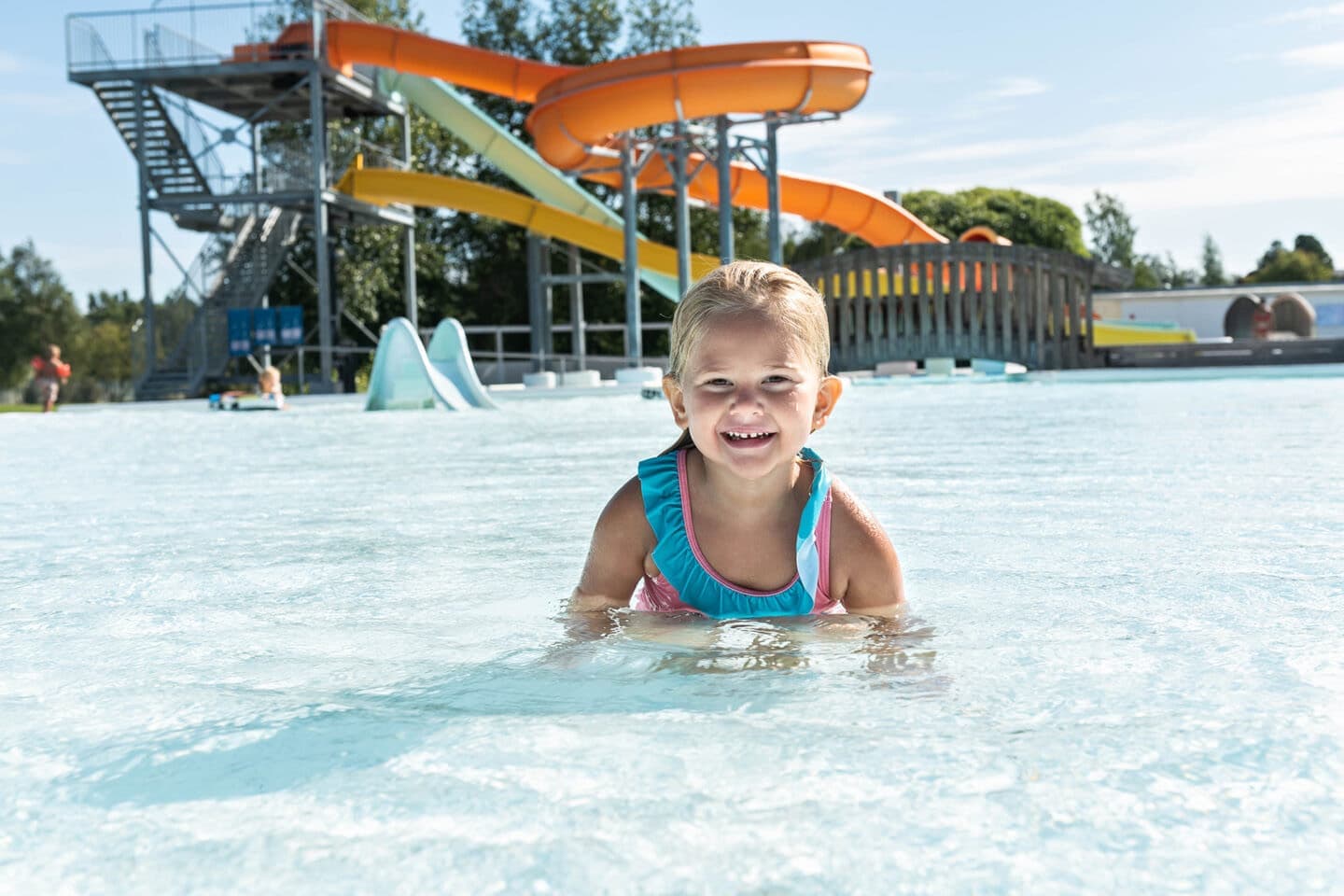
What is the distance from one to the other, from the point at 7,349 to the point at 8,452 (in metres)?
59.7

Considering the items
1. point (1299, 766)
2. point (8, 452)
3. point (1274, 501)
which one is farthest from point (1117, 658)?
point (8, 452)

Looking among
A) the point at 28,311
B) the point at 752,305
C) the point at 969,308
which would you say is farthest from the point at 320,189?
the point at 28,311

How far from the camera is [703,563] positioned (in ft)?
7.66

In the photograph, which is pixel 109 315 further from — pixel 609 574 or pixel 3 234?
pixel 609 574

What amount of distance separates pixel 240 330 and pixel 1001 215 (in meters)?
34.8

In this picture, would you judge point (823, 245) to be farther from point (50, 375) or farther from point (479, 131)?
point (50, 375)

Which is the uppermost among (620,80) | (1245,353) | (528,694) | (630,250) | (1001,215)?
(1001,215)

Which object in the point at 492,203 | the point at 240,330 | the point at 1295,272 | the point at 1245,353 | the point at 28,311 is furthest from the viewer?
the point at 28,311

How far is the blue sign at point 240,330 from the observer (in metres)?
19.6

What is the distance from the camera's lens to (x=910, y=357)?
19.8m

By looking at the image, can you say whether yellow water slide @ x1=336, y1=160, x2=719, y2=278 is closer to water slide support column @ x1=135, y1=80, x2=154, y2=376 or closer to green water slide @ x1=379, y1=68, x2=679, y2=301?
green water slide @ x1=379, y1=68, x2=679, y2=301

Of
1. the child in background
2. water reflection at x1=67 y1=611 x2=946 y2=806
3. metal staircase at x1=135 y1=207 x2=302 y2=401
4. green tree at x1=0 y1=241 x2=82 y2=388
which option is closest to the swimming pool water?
water reflection at x1=67 y1=611 x2=946 y2=806

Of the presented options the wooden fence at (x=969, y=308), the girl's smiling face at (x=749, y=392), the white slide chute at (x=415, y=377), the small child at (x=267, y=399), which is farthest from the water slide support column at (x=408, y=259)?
the girl's smiling face at (x=749, y=392)

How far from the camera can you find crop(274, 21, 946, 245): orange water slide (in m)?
16.2
